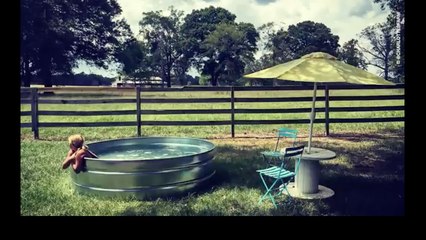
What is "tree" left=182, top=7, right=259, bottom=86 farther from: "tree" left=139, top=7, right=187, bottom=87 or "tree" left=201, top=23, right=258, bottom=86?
"tree" left=139, top=7, right=187, bottom=87

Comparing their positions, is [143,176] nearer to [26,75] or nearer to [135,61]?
[26,75]

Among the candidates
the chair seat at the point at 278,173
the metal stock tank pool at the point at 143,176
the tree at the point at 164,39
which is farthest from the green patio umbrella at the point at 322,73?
the tree at the point at 164,39

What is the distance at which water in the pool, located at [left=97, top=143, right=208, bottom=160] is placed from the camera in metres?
6.06

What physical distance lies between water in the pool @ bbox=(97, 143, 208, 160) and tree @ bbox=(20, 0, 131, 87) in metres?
19.2

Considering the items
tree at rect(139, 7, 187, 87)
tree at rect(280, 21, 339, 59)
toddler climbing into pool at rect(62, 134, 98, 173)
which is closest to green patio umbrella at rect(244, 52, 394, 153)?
toddler climbing into pool at rect(62, 134, 98, 173)

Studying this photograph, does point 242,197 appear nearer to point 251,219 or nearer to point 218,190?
point 218,190

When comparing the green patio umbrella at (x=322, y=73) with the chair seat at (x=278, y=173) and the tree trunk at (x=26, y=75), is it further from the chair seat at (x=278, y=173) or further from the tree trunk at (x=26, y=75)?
the tree trunk at (x=26, y=75)

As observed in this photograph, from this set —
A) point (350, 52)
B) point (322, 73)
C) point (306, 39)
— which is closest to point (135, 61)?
point (306, 39)

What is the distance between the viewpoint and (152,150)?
6.50 m

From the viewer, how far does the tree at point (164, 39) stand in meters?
26.1

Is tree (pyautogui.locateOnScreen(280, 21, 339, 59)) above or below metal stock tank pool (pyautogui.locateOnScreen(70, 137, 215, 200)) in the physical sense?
above

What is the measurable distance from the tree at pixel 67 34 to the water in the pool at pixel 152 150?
19.2 meters

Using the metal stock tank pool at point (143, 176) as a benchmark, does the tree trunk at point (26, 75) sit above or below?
above

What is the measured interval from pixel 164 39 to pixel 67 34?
7.24 m
